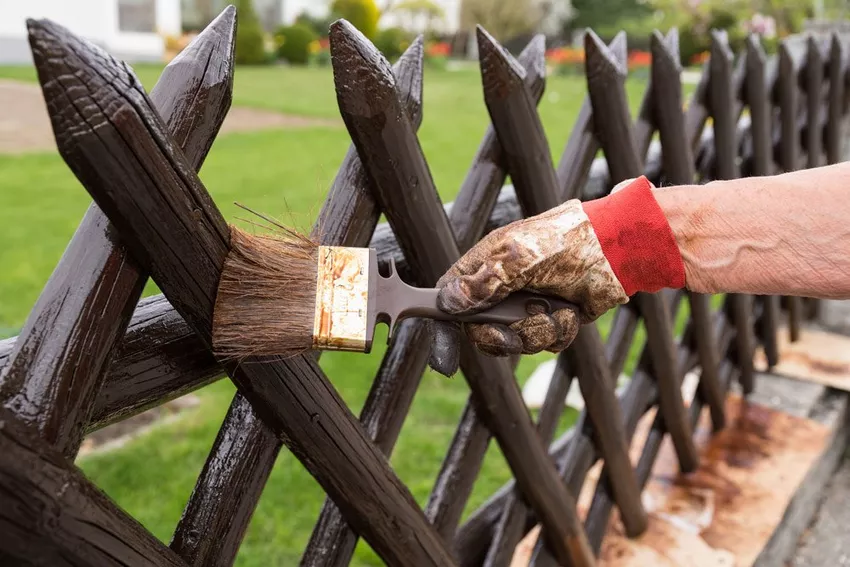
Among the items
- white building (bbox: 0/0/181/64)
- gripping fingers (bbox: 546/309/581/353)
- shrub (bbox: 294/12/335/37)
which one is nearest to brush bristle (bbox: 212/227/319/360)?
gripping fingers (bbox: 546/309/581/353)

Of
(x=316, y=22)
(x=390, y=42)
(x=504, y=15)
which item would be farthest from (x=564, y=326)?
(x=316, y=22)

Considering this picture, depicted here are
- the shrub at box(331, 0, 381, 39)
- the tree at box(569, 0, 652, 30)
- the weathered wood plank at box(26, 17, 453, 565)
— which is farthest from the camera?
the tree at box(569, 0, 652, 30)

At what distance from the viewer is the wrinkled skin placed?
1050mm

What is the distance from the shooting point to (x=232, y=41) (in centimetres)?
101

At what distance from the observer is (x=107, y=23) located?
63.1ft

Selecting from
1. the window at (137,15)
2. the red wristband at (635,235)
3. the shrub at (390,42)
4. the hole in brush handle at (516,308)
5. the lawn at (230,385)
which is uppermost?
the red wristband at (635,235)

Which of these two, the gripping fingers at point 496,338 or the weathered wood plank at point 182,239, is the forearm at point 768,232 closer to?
the gripping fingers at point 496,338

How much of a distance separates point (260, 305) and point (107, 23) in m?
21.0

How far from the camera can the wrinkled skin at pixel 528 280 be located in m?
1.05

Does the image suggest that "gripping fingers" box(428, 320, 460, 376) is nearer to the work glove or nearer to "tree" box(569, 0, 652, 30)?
the work glove

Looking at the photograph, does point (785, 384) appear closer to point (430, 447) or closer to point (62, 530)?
point (430, 447)

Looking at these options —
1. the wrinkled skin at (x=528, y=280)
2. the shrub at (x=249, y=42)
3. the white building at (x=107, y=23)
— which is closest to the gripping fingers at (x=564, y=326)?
the wrinkled skin at (x=528, y=280)

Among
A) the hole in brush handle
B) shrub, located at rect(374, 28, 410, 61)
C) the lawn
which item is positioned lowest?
shrub, located at rect(374, 28, 410, 61)

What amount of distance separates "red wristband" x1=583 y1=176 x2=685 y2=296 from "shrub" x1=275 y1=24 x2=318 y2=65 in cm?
2227
